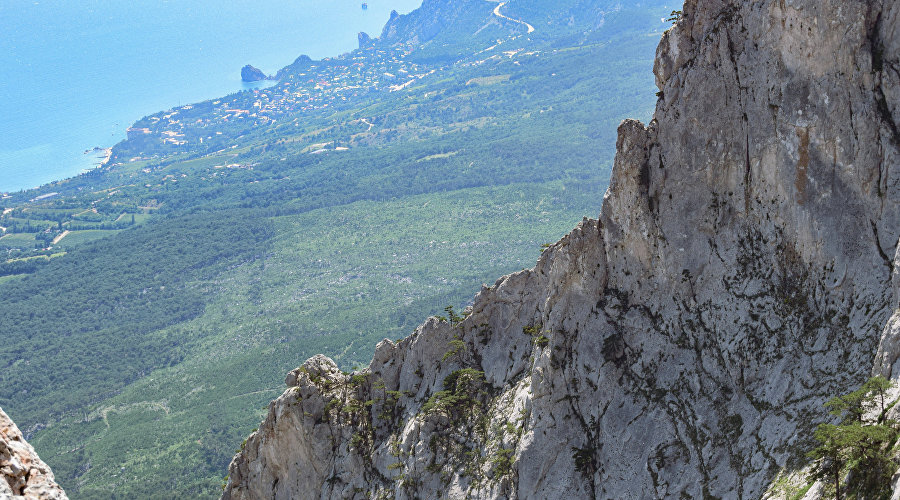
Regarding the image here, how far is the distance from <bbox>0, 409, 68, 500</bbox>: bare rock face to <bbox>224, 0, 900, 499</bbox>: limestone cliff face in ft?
85.6

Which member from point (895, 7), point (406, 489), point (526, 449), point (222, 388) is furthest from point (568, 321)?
point (222, 388)

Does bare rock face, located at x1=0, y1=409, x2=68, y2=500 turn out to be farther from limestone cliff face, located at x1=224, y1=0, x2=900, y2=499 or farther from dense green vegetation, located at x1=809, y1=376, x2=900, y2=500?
limestone cliff face, located at x1=224, y1=0, x2=900, y2=499

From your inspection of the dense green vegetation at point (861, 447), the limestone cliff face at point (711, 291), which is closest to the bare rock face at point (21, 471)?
the dense green vegetation at point (861, 447)

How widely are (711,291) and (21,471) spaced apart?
31.6 metres

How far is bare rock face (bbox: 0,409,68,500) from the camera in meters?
15.8

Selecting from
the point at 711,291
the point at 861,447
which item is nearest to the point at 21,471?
the point at 861,447

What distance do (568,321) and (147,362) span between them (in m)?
151

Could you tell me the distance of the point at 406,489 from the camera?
48719 mm

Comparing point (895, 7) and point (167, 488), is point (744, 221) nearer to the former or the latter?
point (895, 7)

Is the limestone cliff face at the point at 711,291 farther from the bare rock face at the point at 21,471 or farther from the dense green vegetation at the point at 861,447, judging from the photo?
the bare rock face at the point at 21,471

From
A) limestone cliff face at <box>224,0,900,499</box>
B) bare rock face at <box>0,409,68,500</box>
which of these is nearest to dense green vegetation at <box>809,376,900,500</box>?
limestone cliff face at <box>224,0,900,499</box>

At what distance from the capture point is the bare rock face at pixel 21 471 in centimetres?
1580

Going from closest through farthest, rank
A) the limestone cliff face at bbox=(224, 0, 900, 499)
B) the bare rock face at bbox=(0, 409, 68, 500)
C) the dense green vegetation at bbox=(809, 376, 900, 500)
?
the bare rock face at bbox=(0, 409, 68, 500), the dense green vegetation at bbox=(809, 376, 900, 500), the limestone cliff face at bbox=(224, 0, 900, 499)

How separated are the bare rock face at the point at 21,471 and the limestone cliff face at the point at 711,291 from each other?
26.1 metres
